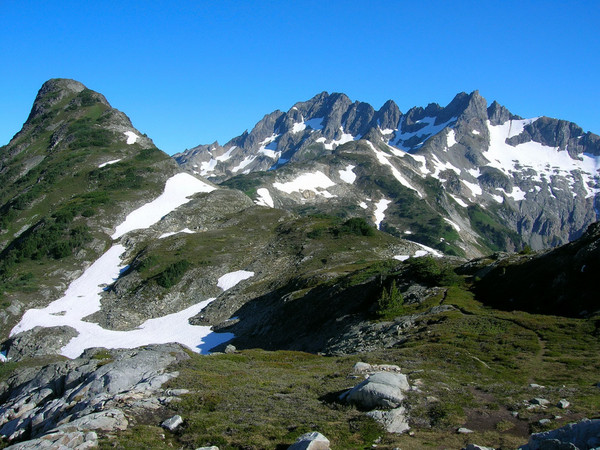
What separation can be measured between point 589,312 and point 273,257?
62.2 meters

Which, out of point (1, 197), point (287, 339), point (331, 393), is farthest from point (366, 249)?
point (1, 197)

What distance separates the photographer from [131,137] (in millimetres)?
163000

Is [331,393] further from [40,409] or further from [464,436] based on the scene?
[40,409]

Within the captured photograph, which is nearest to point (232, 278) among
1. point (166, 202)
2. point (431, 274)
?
point (431, 274)

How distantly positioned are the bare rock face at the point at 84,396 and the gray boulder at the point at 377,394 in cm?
950

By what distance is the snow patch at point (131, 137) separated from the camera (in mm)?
159525

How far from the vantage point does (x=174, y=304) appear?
253 feet

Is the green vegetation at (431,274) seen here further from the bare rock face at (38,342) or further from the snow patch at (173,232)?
the snow patch at (173,232)

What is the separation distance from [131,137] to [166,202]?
58.0m

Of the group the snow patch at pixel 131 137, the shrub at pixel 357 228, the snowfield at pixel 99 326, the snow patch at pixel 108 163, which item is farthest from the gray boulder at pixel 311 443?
the snow patch at pixel 131 137

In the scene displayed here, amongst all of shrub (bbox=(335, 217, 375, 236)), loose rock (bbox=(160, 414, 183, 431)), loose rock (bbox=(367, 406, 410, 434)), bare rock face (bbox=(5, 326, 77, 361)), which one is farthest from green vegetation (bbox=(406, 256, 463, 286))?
bare rock face (bbox=(5, 326, 77, 361))

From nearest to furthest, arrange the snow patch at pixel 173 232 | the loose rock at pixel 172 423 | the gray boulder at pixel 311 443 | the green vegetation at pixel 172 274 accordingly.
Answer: the gray boulder at pixel 311 443 < the loose rock at pixel 172 423 < the green vegetation at pixel 172 274 < the snow patch at pixel 173 232

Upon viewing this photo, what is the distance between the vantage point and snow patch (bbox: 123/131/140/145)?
160m

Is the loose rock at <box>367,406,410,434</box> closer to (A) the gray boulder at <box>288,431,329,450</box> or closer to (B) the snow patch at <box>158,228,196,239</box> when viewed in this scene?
(A) the gray boulder at <box>288,431,329,450</box>
